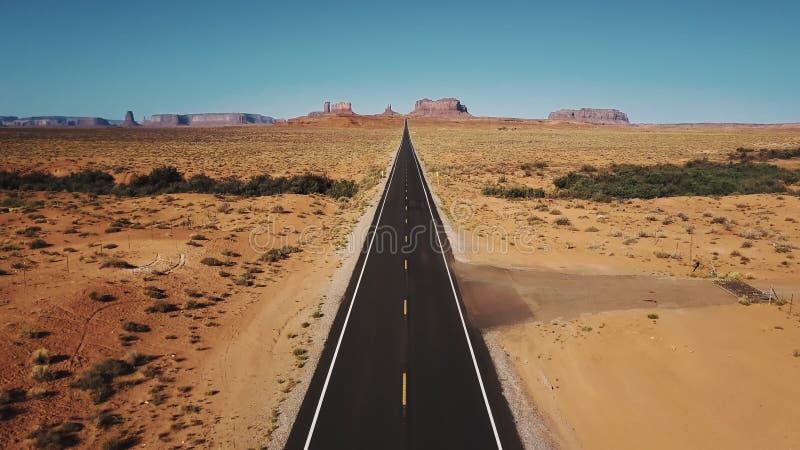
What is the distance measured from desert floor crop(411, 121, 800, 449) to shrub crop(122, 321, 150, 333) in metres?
13.2

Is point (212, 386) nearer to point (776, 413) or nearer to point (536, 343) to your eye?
point (536, 343)

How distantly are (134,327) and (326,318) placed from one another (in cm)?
732

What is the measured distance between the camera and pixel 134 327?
1706 centimetres

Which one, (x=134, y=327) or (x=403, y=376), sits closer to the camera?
(x=403, y=376)

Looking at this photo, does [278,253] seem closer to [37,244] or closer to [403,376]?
[37,244]

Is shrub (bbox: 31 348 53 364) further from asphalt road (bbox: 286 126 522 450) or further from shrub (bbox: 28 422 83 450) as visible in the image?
asphalt road (bbox: 286 126 522 450)

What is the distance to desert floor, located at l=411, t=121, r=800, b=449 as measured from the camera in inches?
496

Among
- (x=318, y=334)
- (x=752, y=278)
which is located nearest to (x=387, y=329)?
(x=318, y=334)

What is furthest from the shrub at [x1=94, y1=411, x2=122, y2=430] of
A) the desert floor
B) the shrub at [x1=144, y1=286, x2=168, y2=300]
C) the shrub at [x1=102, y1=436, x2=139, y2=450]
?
the desert floor

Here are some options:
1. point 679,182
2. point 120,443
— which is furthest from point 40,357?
point 679,182

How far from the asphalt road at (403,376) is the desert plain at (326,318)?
72 centimetres

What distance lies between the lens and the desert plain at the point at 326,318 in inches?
489

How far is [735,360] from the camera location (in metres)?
15.3

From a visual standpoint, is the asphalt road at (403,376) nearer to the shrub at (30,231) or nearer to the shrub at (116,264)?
the shrub at (116,264)
